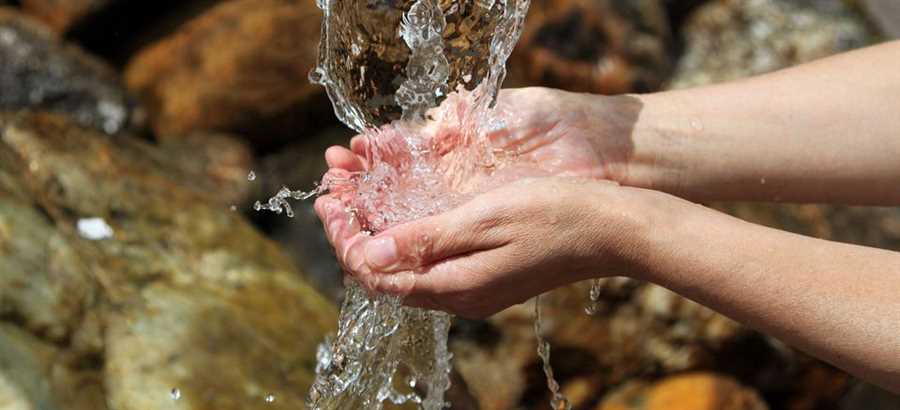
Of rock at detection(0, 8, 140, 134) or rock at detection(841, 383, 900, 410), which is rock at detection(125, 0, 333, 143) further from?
rock at detection(841, 383, 900, 410)

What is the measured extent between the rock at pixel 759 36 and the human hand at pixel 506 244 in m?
3.94

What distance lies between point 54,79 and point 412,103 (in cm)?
329

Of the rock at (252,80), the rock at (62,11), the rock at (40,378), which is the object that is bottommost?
the rock at (40,378)

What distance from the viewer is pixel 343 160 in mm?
2209

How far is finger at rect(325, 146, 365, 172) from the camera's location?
7.22ft

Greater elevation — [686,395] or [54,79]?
[54,79]

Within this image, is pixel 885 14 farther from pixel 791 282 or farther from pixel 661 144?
pixel 791 282

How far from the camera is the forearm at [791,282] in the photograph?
5.43 feet

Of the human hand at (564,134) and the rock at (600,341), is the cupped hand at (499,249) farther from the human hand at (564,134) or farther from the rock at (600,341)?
the rock at (600,341)

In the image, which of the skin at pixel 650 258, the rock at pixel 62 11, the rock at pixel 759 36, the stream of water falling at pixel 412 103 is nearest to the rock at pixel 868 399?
the rock at pixel 759 36

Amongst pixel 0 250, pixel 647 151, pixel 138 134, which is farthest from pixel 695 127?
pixel 138 134

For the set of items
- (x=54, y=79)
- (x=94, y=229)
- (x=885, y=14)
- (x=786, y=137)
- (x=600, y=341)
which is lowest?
(x=600, y=341)

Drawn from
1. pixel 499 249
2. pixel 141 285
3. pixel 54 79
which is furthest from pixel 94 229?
pixel 54 79

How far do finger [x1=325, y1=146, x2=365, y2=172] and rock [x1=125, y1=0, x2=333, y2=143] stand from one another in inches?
101
